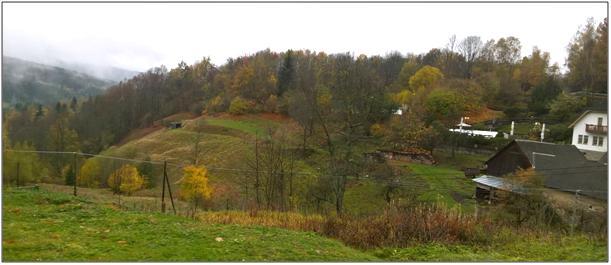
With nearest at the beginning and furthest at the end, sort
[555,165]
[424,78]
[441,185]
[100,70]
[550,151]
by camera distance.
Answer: [555,165], [550,151], [441,185], [424,78], [100,70]

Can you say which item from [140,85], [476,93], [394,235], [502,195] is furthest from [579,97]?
[140,85]

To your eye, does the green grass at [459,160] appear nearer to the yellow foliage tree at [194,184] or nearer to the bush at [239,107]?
the yellow foliage tree at [194,184]

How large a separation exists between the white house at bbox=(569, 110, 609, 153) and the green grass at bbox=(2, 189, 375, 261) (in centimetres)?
3009

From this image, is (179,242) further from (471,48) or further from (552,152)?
(471,48)

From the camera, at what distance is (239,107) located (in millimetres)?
55656

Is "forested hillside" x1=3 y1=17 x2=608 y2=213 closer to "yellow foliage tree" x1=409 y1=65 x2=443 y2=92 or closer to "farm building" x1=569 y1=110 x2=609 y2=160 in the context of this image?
"yellow foliage tree" x1=409 y1=65 x2=443 y2=92

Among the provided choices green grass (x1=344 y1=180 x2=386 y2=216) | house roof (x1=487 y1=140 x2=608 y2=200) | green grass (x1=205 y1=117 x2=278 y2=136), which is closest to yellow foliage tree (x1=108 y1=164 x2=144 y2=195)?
green grass (x1=344 y1=180 x2=386 y2=216)

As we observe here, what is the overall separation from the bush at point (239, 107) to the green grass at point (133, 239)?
157ft

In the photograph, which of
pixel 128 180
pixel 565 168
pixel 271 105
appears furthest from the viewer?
pixel 271 105

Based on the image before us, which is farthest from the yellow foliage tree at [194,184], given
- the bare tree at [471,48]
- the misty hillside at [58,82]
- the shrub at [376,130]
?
the misty hillside at [58,82]

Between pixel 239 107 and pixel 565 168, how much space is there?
3966 centimetres

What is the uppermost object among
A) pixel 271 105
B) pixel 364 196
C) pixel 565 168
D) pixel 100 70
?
pixel 100 70

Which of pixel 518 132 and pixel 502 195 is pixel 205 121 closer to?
pixel 518 132

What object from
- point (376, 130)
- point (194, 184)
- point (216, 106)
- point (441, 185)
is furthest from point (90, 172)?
point (216, 106)
